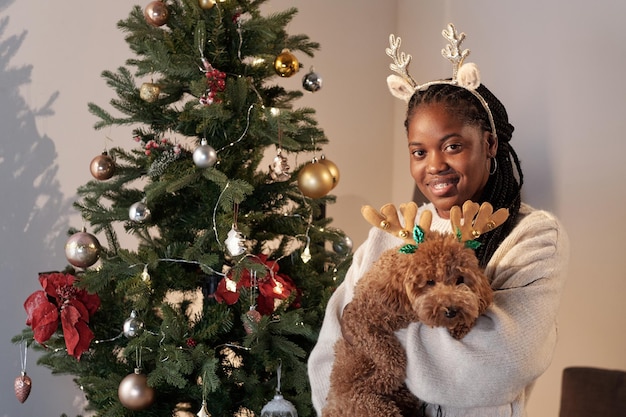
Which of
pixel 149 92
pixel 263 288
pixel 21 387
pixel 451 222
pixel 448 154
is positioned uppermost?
pixel 149 92

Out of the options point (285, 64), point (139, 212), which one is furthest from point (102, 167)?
point (285, 64)

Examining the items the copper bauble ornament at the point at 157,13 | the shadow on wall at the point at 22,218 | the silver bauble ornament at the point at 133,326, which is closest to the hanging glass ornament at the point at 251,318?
→ the silver bauble ornament at the point at 133,326

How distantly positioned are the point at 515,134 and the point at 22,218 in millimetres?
1605

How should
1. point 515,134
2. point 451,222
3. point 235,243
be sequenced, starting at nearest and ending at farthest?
point 451,222 < point 235,243 < point 515,134

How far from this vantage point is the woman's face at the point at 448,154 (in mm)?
1329

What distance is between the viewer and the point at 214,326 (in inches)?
64.3

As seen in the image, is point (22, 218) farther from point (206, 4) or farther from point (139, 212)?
point (206, 4)

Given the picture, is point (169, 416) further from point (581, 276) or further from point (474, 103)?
point (581, 276)

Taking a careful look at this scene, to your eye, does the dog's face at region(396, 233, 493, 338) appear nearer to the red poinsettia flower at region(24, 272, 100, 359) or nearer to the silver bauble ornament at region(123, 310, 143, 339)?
the silver bauble ornament at region(123, 310, 143, 339)

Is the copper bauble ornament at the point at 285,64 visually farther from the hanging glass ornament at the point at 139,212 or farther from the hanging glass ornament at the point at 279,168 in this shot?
the hanging glass ornament at the point at 139,212

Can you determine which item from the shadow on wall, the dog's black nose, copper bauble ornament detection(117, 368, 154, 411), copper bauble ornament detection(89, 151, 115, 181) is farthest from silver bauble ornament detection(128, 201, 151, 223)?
the dog's black nose

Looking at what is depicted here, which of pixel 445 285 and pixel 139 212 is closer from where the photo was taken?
pixel 445 285

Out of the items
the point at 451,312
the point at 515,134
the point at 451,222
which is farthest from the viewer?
the point at 515,134

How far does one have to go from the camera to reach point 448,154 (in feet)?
4.38
